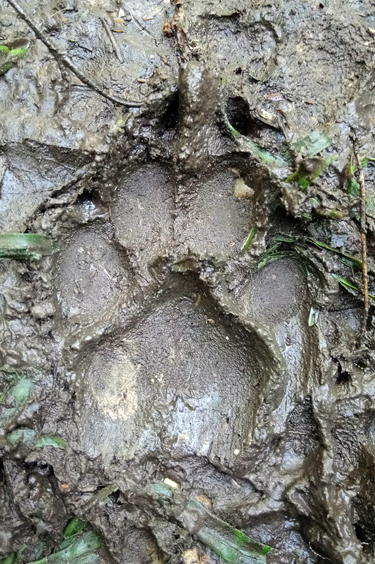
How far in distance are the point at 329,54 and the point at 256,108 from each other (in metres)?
0.54

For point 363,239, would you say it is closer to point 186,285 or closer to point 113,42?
point 186,285

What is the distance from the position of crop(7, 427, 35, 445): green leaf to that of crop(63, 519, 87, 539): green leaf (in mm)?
459

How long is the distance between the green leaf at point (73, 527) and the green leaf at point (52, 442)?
374mm

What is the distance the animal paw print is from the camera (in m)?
2.31

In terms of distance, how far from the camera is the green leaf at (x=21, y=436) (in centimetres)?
217

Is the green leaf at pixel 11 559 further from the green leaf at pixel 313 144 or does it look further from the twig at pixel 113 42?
the twig at pixel 113 42

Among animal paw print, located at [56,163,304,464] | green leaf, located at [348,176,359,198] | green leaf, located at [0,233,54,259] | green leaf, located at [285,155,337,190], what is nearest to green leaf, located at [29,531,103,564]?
animal paw print, located at [56,163,304,464]

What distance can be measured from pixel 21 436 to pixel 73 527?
1.71 ft

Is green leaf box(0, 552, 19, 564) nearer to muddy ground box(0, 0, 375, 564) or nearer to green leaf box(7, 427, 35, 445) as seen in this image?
muddy ground box(0, 0, 375, 564)

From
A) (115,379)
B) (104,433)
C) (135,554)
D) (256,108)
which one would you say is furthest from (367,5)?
(135,554)

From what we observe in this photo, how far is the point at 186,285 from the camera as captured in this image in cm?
238

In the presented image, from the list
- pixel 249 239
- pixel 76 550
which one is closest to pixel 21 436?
pixel 76 550

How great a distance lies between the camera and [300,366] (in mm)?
2330

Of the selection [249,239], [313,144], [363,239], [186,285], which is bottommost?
[186,285]
